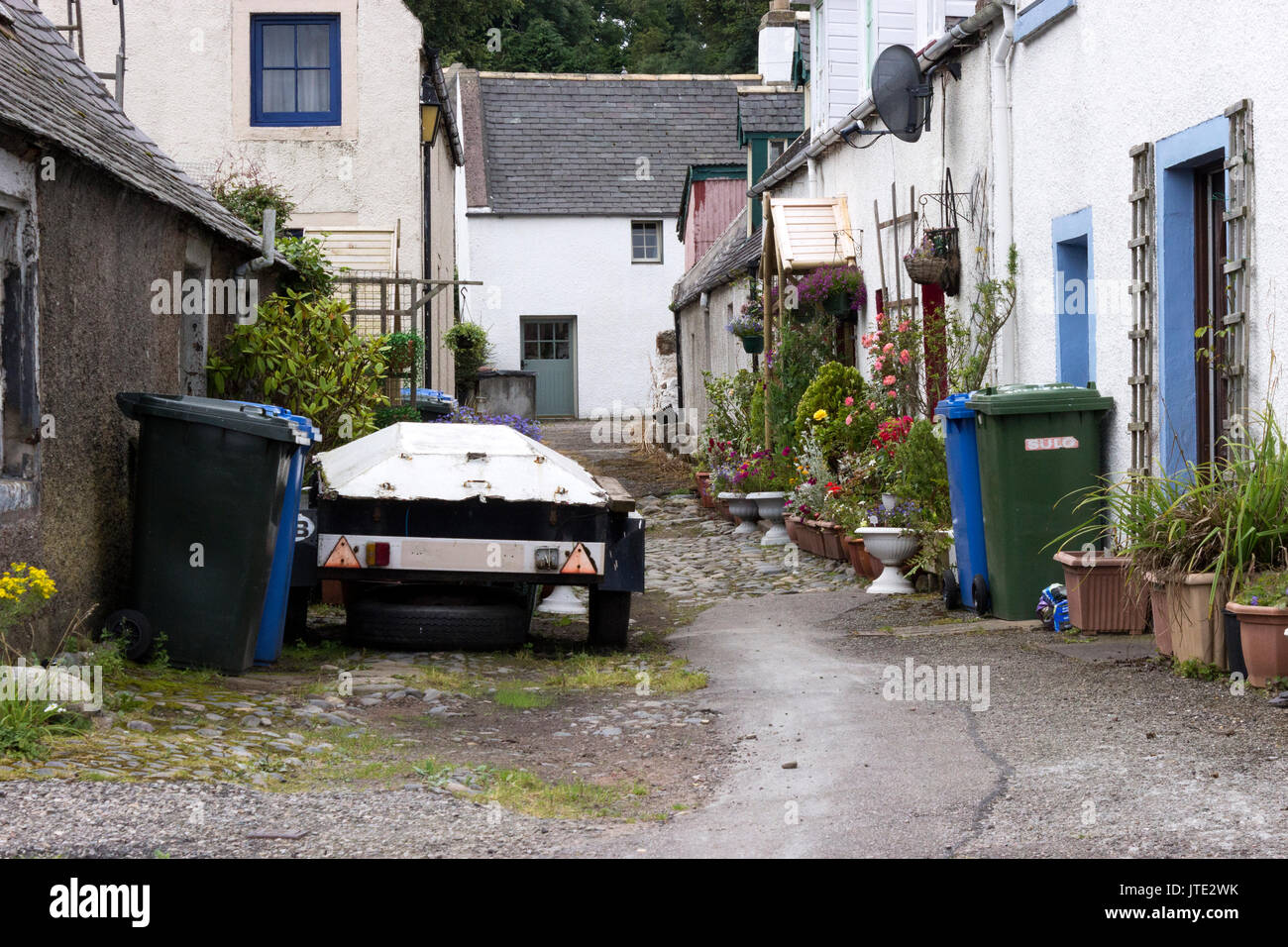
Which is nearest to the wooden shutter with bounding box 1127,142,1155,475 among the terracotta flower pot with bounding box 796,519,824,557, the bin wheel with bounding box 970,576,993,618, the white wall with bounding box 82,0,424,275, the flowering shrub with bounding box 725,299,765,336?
the bin wheel with bounding box 970,576,993,618

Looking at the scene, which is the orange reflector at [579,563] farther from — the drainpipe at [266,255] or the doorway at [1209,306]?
the drainpipe at [266,255]

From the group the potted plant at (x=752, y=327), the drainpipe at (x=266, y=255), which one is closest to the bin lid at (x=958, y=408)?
the drainpipe at (x=266, y=255)

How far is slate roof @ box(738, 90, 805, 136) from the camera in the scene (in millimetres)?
20875

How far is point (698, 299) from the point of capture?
23.9 metres

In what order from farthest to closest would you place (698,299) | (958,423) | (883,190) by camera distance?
(698,299), (883,190), (958,423)

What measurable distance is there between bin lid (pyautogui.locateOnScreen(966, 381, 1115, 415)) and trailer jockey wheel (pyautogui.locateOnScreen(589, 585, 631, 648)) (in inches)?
90.1

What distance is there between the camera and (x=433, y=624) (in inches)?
326

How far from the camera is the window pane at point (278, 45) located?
58.7ft

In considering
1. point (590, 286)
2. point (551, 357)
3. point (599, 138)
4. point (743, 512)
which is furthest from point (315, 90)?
point (599, 138)

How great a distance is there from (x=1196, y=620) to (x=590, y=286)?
28.4 metres

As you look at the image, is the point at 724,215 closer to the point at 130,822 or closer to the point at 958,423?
the point at 958,423

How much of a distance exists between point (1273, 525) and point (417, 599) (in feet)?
14.6

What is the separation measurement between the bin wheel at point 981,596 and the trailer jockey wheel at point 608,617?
6.90 ft
